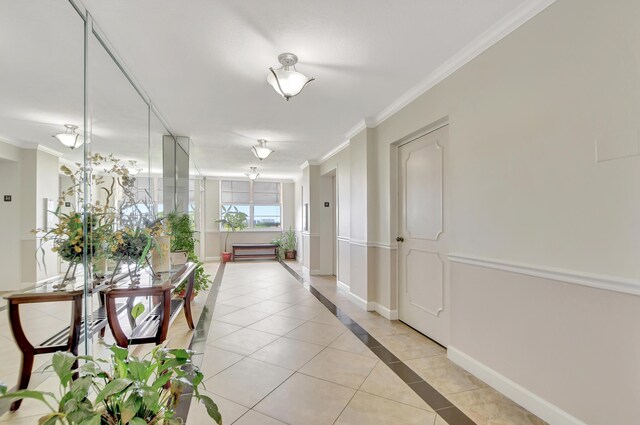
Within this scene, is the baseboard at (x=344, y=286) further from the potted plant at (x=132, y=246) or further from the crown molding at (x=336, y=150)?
the potted plant at (x=132, y=246)

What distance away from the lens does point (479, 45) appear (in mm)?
2316

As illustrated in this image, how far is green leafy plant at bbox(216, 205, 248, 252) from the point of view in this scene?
30.6 ft

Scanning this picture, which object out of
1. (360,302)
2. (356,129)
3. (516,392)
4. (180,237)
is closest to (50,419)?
(516,392)

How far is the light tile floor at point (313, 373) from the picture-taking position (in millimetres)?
1911

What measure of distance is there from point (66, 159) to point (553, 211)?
2.82m

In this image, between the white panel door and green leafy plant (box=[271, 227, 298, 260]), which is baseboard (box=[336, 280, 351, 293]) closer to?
the white panel door

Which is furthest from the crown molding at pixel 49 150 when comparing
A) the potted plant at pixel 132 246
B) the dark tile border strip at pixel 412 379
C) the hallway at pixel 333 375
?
the dark tile border strip at pixel 412 379

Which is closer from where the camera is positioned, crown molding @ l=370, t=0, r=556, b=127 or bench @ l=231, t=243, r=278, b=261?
crown molding @ l=370, t=0, r=556, b=127

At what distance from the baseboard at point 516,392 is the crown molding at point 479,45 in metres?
2.39

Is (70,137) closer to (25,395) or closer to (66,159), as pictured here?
(66,159)

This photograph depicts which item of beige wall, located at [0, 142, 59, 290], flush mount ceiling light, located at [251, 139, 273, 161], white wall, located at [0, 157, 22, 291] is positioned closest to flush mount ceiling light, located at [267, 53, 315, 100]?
beige wall, located at [0, 142, 59, 290]

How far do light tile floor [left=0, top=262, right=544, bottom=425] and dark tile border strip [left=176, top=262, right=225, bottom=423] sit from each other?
2.1 inches

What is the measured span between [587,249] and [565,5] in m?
1.39

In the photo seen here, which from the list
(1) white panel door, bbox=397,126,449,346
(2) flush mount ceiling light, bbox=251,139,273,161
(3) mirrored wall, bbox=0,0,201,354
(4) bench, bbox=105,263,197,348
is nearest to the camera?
(3) mirrored wall, bbox=0,0,201,354
